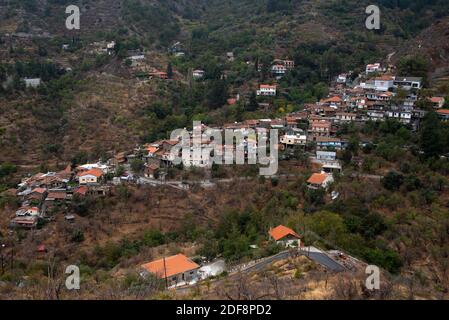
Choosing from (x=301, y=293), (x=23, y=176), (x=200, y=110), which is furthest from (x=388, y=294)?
(x=200, y=110)

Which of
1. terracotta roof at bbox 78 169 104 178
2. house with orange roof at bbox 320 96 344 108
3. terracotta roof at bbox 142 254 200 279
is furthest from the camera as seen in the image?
house with orange roof at bbox 320 96 344 108

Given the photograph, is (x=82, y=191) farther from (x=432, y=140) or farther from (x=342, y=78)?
(x=342, y=78)

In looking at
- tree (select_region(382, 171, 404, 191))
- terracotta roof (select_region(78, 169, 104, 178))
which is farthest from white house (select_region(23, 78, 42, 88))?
tree (select_region(382, 171, 404, 191))

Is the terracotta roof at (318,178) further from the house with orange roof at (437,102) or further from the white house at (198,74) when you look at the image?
the white house at (198,74)

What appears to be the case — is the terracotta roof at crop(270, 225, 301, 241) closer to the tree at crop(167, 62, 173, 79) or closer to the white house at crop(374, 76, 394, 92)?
the white house at crop(374, 76, 394, 92)

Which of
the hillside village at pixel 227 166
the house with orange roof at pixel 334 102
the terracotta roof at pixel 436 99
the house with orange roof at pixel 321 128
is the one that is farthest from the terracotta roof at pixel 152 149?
the terracotta roof at pixel 436 99

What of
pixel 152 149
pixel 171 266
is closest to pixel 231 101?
pixel 152 149

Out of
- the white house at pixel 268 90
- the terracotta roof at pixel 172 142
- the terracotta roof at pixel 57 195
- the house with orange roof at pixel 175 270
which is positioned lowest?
the house with orange roof at pixel 175 270
